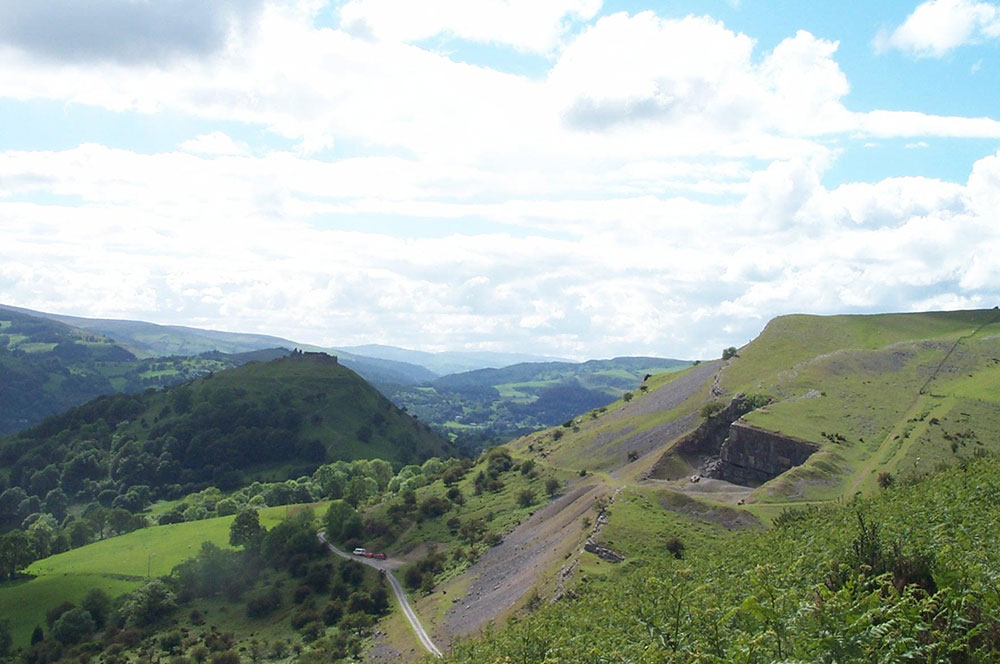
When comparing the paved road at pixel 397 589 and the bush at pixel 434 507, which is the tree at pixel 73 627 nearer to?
the paved road at pixel 397 589

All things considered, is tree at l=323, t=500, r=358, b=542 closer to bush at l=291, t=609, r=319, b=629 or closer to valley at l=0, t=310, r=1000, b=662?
valley at l=0, t=310, r=1000, b=662

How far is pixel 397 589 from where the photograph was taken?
102125mm

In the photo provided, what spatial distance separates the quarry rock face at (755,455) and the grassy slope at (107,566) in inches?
3752

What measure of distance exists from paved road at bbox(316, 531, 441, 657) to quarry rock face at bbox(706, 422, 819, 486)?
4730cm

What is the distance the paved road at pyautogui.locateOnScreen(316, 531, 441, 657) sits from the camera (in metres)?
74.0

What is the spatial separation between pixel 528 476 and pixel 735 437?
141 ft

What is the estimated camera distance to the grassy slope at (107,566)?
120625 mm

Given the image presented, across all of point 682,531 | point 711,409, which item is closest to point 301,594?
point 682,531

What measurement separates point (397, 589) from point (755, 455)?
180 ft

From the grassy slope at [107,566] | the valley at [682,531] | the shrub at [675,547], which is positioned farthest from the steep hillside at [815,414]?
the grassy slope at [107,566]

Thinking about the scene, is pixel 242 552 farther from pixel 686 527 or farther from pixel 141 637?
pixel 686 527

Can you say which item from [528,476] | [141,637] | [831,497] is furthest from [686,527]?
[141,637]

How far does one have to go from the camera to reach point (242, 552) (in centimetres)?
13112

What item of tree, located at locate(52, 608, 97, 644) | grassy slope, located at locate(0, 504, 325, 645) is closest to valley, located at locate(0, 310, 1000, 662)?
grassy slope, located at locate(0, 504, 325, 645)
